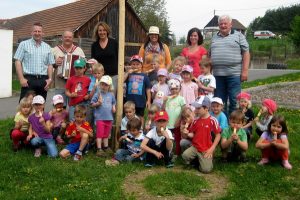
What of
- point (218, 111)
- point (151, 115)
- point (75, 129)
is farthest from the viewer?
point (75, 129)

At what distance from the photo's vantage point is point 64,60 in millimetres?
7699

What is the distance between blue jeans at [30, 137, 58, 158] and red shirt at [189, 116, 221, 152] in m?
2.27

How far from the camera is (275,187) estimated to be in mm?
5703

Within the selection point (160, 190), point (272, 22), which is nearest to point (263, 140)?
point (160, 190)

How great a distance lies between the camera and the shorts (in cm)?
712

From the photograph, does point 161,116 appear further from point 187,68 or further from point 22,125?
point 22,125

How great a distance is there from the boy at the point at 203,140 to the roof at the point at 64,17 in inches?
880

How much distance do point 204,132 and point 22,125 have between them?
3.05m

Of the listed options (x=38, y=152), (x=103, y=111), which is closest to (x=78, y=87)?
(x=103, y=111)

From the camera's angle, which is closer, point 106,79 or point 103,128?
point 106,79

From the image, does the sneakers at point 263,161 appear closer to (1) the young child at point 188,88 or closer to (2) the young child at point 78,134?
(1) the young child at point 188,88

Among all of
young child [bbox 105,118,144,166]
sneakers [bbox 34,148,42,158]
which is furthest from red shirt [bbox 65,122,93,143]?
young child [bbox 105,118,144,166]

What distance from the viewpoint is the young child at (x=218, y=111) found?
22.3ft

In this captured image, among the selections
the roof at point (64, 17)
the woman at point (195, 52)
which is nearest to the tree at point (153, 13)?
the roof at point (64, 17)
